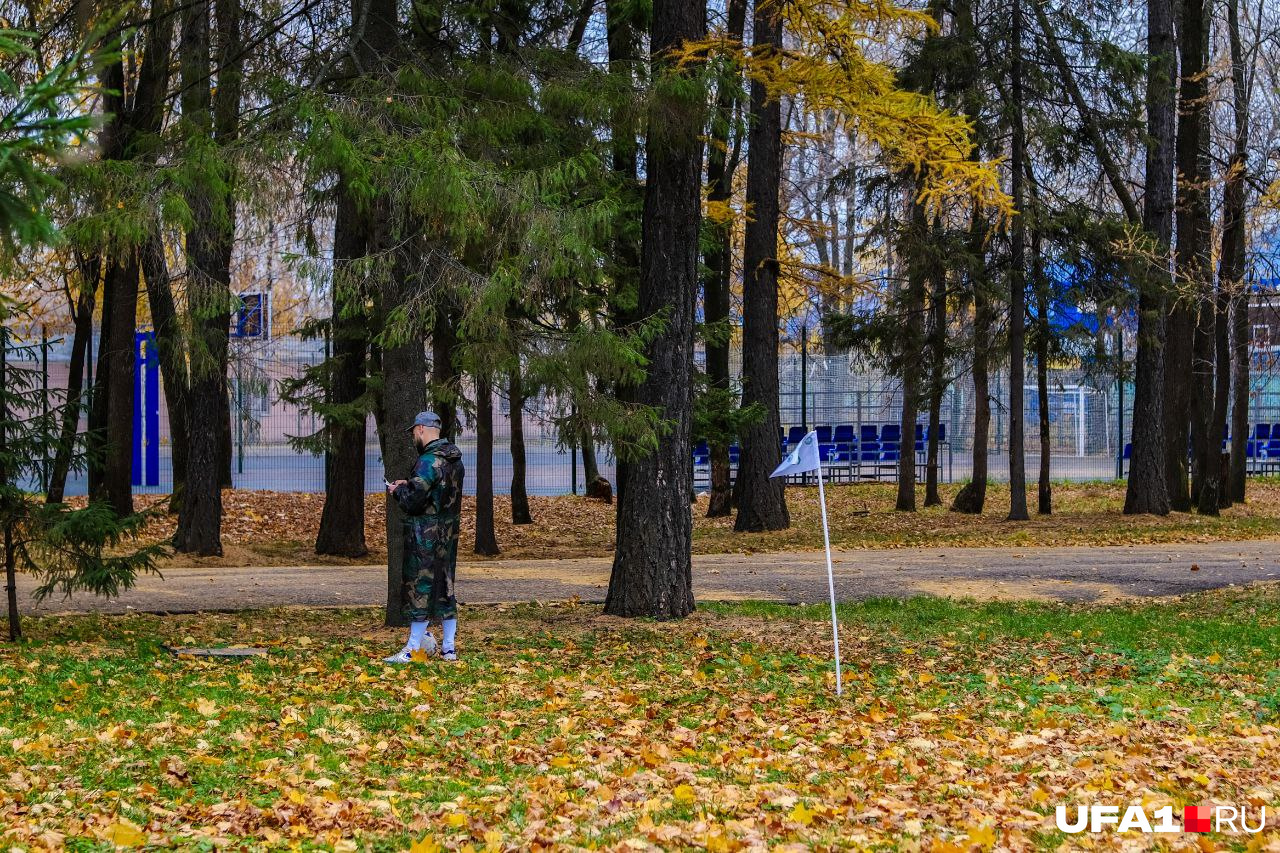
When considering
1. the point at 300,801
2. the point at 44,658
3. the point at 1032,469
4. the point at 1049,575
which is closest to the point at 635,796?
the point at 300,801

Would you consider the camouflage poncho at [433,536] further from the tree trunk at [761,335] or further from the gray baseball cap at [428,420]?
the tree trunk at [761,335]

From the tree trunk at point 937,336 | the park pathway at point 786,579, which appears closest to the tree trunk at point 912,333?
the tree trunk at point 937,336

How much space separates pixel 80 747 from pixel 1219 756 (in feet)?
18.0

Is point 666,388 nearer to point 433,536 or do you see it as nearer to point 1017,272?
point 433,536

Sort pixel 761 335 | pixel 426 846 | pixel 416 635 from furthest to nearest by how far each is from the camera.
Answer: pixel 761 335 < pixel 416 635 < pixel 426 846

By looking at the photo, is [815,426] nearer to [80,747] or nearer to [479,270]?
[479,270]

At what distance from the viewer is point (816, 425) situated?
3247 centimetres

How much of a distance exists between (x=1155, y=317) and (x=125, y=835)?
2052 centimetres

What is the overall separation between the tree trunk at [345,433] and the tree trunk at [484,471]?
1464mm

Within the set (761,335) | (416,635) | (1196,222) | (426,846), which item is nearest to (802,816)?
(426,846)

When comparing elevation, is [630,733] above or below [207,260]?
below

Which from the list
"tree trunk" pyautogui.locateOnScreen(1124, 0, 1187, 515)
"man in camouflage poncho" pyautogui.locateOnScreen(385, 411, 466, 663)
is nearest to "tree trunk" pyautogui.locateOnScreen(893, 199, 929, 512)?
"tree trunk" pyautogui.locateOnScreen(1124, 0, 1187, 515)

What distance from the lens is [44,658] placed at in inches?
363

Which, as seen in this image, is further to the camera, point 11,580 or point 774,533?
point 774,533
